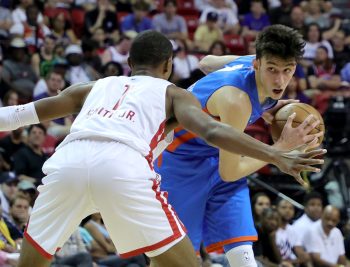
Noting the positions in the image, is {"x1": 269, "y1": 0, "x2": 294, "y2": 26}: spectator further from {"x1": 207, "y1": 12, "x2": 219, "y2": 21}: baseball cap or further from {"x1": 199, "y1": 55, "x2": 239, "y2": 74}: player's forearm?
{"x1": 199, "y1": 55, "x2": 239, "y2": 74}: player's forearm

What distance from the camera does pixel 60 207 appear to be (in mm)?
4426

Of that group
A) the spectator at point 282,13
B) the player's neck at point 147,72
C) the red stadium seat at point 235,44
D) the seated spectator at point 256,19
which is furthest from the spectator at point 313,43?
the player's neck at point 147,72

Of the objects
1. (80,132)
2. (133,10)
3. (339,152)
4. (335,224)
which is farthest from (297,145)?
(133,10)

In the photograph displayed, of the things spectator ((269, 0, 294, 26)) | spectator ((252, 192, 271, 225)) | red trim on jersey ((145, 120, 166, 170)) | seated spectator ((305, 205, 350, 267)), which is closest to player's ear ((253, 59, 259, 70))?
red trim on jersey ((145, 120, 166, 170))

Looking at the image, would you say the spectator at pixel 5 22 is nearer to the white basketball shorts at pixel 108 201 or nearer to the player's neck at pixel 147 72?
the player's neck at pixel 147 72

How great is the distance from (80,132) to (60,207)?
0.42 meters

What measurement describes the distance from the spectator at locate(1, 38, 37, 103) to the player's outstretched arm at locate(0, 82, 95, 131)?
722 centimetres

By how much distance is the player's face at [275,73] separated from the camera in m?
5.43

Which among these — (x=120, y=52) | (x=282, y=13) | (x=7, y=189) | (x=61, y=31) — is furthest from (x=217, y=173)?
(x=282, y=13)

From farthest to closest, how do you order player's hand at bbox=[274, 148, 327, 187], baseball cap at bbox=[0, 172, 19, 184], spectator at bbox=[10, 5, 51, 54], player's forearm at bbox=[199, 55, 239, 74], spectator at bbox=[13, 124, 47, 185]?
spectator at bbox=[10, 5, 51, 54] < spectator at bbox=[13, 124, 47, 185] < baseball cap at bbox=[0, 172, 19, 184] < player's forearm at bbox=[199, 55, 239, 74] < player's hand at bbox=[274, 148, 327, 187]

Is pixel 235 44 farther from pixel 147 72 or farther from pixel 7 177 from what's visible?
pixel 147 72

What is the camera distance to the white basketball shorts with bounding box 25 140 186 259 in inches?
172

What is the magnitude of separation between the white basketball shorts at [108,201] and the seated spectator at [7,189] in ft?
16.9

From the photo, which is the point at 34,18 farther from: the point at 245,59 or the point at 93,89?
the point at 93,89
